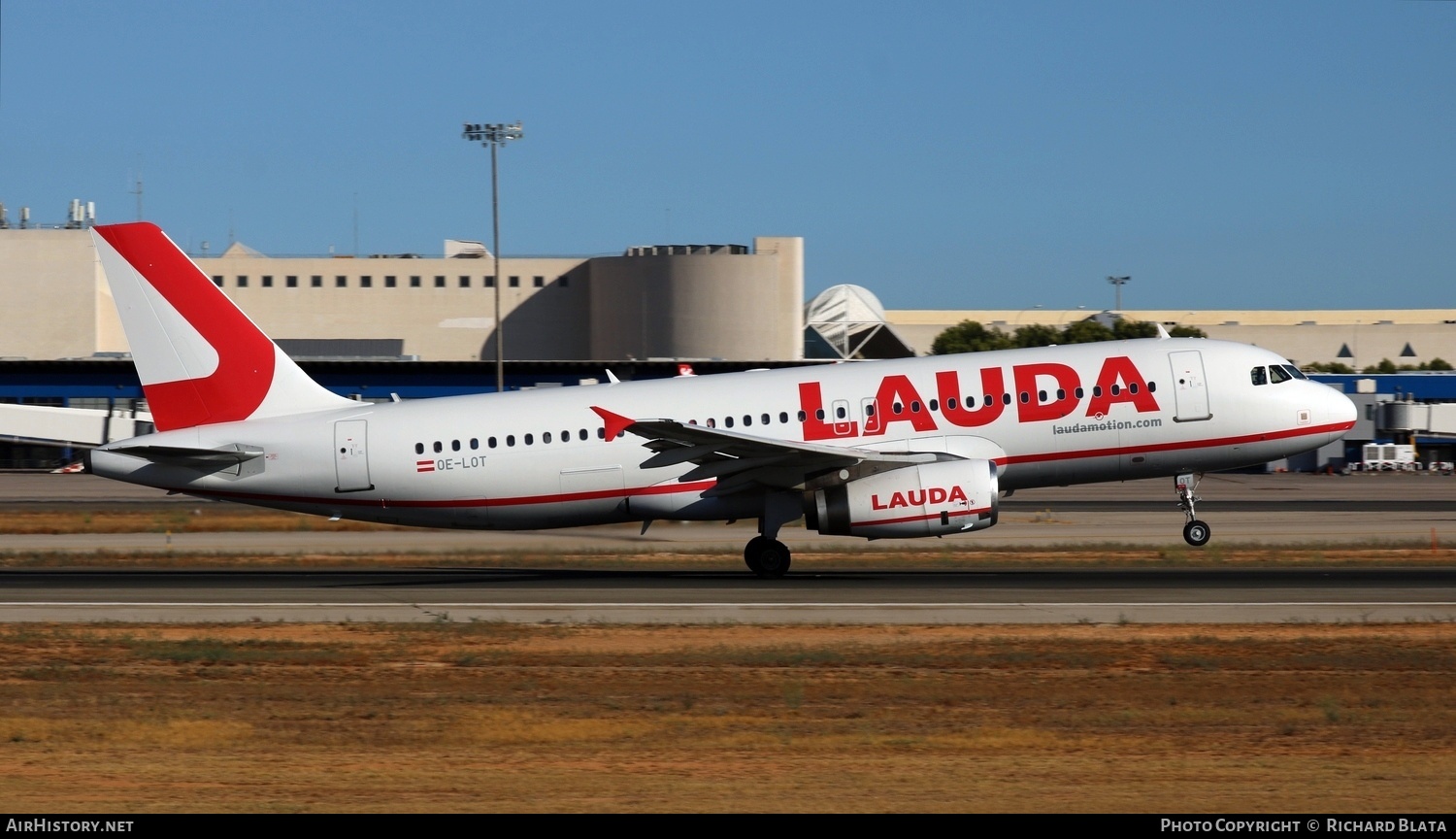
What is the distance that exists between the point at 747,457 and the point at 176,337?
11.9 metres

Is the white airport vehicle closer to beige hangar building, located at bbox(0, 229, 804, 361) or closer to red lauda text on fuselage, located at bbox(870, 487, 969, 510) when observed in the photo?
beige hangar building, located at bbox(0, 229, 804, 361)

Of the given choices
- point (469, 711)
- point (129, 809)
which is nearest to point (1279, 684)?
point (469, 711)

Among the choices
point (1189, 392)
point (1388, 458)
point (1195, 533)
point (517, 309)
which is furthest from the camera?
point (517, 309)

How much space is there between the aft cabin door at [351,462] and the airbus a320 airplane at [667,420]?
0.09ft

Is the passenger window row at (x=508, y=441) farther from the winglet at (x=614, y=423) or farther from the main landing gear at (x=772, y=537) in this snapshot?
the main landing gear at (x=772, y=537)

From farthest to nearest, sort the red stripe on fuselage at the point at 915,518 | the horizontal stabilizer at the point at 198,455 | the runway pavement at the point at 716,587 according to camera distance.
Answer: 1. the horizontal stabilizer at the point at 198,455
2. the red stripe on fuselage at the point at 915,518
3. the runway pavement at the point at 716,587

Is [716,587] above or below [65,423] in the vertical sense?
below

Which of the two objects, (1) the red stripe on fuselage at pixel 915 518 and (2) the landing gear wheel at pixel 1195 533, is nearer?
(1) the red stripe on fuselage at pixel 915 518

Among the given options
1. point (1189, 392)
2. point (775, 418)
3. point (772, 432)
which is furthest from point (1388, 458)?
point (772, 432)

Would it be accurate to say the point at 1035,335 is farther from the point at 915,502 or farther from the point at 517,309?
the point at 915,502

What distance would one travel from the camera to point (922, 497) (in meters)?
26.9

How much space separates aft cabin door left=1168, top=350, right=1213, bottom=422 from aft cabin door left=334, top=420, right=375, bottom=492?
16061mm

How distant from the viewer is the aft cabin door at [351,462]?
29.5m

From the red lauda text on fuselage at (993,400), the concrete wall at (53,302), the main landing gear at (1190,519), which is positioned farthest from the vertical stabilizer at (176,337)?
the concrete wall at (53,302)
